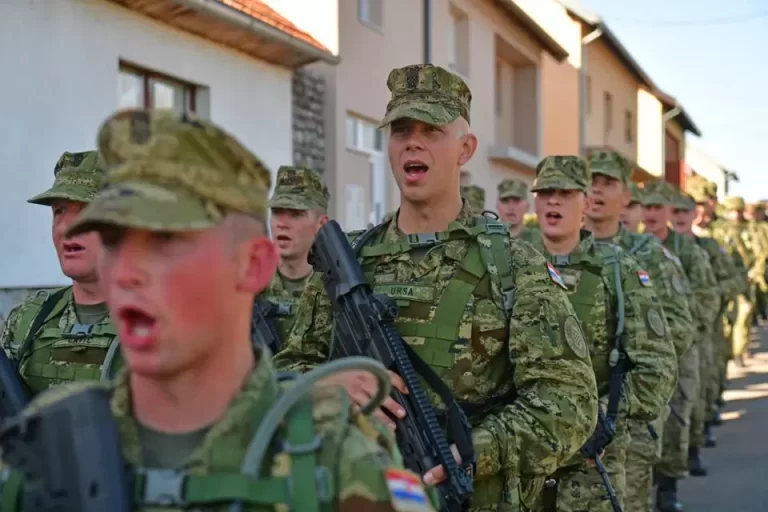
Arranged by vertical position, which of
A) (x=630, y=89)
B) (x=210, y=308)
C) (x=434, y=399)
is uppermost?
(x=630, y=89)

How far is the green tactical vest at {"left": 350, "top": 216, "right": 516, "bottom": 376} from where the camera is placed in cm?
343

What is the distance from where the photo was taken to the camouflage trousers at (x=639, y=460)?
19.4 ft

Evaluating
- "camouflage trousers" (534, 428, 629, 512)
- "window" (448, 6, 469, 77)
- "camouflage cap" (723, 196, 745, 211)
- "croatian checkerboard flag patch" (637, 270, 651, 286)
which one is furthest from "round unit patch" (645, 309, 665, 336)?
"camouflage cap" (723, 196, 745, 211)

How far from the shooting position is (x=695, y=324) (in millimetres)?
9039

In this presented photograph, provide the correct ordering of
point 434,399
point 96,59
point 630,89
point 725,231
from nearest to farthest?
point 434,399 < point 96,59 < point 725,231 < point 630,89

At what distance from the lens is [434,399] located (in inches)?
132

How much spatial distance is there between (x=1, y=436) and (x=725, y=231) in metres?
16.9

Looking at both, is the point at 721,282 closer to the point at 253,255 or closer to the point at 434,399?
the point at 434,399

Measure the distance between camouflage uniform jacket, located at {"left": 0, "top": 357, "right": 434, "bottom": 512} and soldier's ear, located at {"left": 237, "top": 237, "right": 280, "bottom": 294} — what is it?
0.18 meters

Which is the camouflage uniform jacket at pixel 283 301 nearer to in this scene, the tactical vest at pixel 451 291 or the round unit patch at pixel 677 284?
the tactical vest at pixel 451 291

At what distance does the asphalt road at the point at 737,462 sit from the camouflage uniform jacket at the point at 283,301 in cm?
403

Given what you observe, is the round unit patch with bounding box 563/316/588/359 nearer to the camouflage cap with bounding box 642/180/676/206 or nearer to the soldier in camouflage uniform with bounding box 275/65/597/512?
the soldier in camouflage uniform with bounding box 275/65/597/512

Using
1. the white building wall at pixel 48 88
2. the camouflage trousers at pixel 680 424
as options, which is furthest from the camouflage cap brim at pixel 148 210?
the camouflage trousers at pixel 680 424

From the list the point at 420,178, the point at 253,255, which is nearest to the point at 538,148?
the point at 420,178
